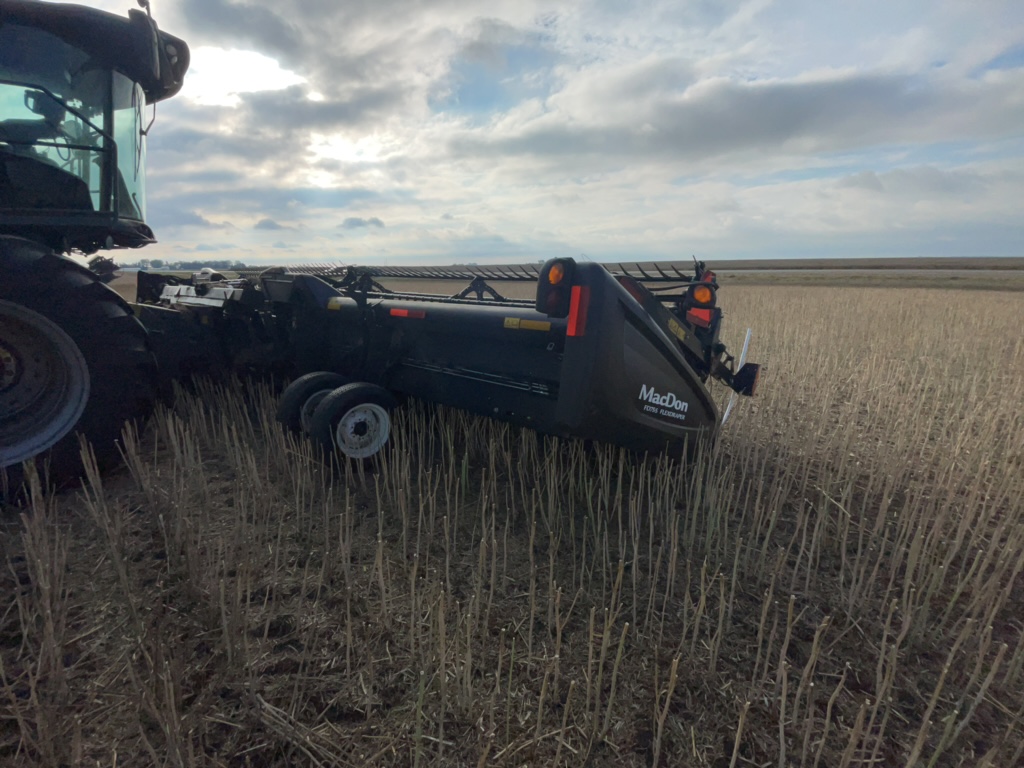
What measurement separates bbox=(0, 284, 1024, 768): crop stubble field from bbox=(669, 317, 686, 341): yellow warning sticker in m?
0.67

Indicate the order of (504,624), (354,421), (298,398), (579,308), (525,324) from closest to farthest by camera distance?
(504,624) < (579,308) < (525,324) < (354,421) < (298,398)

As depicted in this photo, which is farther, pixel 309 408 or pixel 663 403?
pixel 309 408

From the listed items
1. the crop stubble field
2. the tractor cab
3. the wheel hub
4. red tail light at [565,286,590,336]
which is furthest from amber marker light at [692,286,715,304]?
the wheel hub

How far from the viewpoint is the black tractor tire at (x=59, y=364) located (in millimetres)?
2908

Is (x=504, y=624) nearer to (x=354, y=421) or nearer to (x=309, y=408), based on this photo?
(x=354, y=421)

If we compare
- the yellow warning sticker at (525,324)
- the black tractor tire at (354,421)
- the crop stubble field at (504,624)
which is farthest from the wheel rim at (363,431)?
the yellow warning sticker at (525,324)

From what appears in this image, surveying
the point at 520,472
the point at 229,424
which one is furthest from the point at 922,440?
the point at 229,424

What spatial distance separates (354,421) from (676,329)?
1830 millimetres

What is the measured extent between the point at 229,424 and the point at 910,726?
14.0 ft

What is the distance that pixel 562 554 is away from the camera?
279 cm

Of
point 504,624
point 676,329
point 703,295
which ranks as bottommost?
point 504,624

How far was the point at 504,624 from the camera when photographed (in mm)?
2227

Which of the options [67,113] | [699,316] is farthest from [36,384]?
[699,316]

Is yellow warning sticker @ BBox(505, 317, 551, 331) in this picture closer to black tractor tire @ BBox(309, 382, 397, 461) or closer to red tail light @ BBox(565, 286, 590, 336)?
red tail light @ BBox(565, 286, 590, 336)
